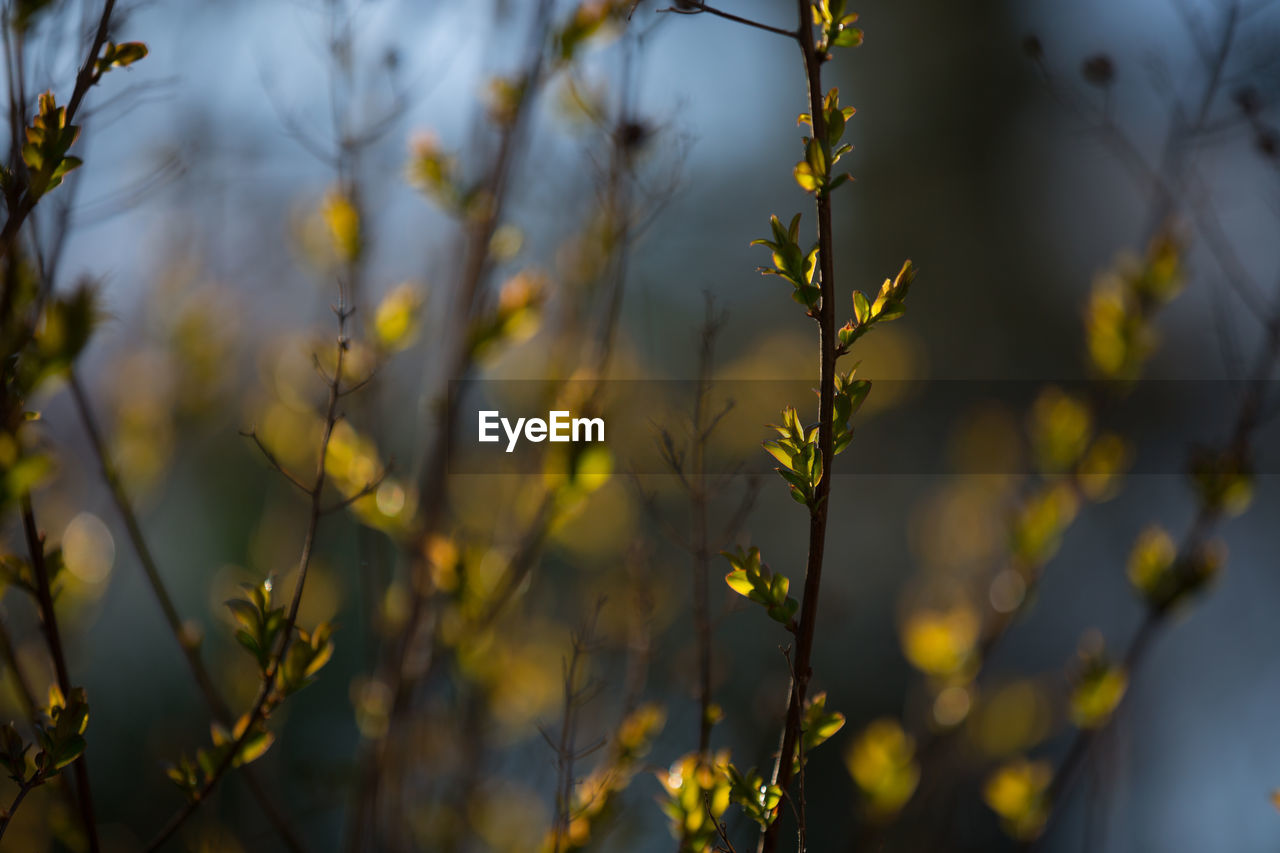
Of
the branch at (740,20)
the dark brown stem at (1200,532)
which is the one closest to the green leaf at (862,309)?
the branch at (740,20)

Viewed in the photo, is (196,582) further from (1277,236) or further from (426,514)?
(1277,236)

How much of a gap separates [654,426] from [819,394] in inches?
7.8

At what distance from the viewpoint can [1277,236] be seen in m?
1.92

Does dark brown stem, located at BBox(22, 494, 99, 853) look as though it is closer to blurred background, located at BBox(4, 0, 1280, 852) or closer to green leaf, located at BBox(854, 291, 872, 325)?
blurred background, located at BBox(4, 0, 1280, 852)

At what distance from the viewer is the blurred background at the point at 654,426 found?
85 centimetres

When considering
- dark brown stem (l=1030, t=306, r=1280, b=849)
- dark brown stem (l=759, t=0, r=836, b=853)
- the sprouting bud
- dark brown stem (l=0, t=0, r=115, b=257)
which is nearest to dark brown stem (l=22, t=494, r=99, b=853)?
dark brown stem (l=0, t=0, r=115, b=257)

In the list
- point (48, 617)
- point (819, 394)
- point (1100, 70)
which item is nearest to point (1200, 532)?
point (1100, 70)

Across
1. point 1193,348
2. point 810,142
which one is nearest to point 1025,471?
point 810,142

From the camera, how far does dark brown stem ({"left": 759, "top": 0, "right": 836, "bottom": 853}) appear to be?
40 centimetres

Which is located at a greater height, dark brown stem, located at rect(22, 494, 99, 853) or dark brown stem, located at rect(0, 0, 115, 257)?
dark brown stem, located at rect(0, 0, 115, 257)

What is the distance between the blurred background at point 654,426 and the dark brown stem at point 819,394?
6.0 inches

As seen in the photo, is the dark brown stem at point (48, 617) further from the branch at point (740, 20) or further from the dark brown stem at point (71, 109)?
the branch at point (740, 20)

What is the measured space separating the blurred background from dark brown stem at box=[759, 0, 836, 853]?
15 cm

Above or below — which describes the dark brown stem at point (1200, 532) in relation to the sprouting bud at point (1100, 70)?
below
